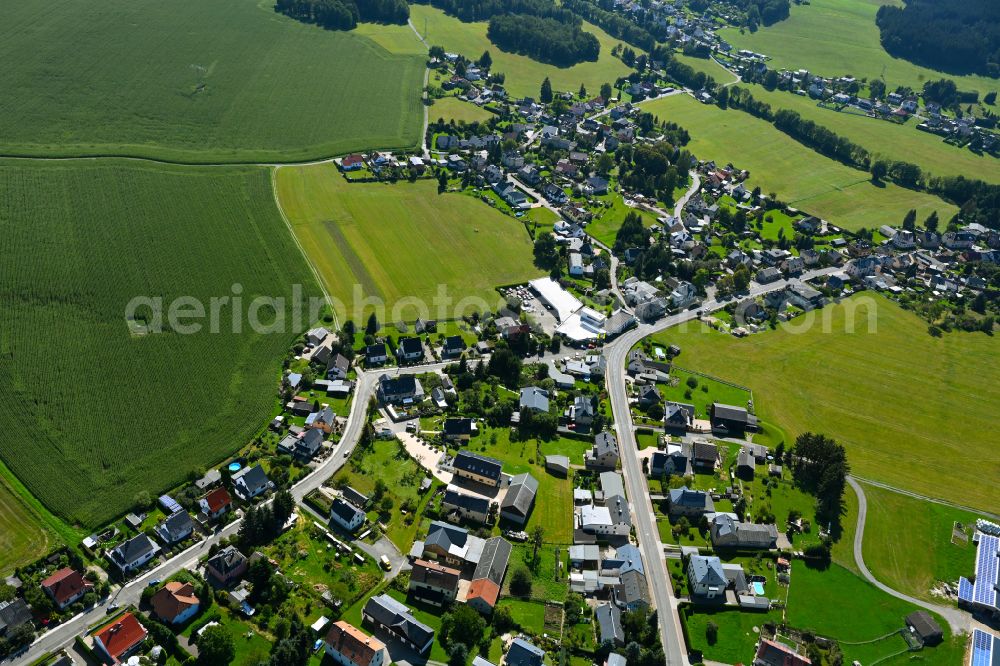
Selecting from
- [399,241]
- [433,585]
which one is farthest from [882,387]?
[399,241]

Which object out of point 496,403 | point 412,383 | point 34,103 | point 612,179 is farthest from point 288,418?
point 34,103

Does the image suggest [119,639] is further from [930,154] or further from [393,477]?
[930,154]

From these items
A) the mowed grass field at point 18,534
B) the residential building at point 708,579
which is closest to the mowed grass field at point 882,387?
the residential building at point 708,579

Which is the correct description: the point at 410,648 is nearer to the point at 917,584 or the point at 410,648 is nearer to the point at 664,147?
the point at 917,584

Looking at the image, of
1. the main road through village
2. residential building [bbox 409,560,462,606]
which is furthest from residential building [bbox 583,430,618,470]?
residential building [bbox 409,560,462,606]

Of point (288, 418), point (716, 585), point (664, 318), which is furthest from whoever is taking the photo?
point (664, 318)

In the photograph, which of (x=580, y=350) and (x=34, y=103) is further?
(x=34, y=103)
